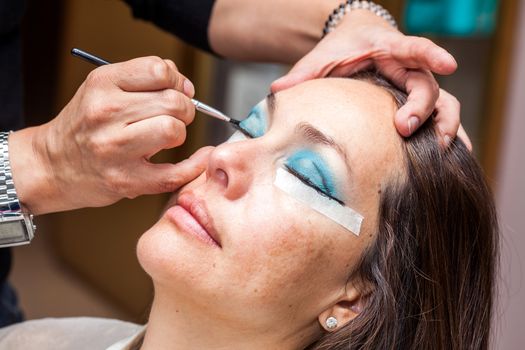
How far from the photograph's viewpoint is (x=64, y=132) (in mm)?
1102

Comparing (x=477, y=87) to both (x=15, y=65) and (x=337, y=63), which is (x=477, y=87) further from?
(x=15, y=65)

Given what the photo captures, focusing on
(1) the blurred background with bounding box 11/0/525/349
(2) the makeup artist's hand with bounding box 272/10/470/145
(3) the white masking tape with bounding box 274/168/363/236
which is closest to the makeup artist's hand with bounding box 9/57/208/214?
(3) the white masking tape with bounding box 274/168/363/236

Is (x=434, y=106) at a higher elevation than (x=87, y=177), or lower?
higher

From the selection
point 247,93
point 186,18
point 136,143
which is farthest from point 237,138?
point 247,93

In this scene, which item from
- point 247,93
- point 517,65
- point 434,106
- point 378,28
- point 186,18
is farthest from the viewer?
point 247,93

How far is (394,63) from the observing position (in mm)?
1251

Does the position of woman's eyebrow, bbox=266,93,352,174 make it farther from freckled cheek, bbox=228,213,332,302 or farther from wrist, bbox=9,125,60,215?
wrist, bbox=9,125,60,215

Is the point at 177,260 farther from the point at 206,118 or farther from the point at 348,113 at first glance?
the point at 206,118

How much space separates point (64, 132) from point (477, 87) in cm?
178

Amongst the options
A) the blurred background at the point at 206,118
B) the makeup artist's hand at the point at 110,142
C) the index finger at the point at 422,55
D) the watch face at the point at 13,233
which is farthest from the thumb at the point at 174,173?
the blurred background at the point at 206,118

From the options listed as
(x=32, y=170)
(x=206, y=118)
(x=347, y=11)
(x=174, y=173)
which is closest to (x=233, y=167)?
(x=174, y=173)

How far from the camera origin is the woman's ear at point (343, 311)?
46.0 inches

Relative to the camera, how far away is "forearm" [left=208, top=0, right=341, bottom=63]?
145cm

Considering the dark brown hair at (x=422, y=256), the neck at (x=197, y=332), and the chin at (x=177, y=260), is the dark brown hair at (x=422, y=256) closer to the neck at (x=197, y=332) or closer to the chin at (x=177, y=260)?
the neck at (x=197, y=332)
